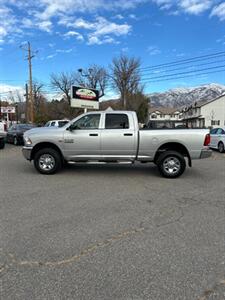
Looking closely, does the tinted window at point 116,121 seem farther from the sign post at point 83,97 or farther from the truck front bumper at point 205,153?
the sign post at point 83,97

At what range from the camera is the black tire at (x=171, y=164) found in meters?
8.53

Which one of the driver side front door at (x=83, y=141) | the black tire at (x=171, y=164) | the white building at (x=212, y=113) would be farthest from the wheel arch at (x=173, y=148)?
the white building at (x=212, y=113)

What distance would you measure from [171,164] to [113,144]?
1.89m

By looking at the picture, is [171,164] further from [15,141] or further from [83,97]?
[83,97]

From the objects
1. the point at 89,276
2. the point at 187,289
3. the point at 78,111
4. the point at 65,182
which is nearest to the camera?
the point at 187,289

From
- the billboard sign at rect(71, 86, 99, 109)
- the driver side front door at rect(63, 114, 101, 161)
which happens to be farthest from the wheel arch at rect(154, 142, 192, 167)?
the billboard sign at rect(71, 86, 99, 109)

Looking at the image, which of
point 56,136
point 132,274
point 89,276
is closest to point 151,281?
Result: point 132,274

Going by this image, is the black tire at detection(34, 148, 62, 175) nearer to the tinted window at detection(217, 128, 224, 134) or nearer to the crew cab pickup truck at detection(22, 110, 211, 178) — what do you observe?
the crew cab pickup truck at detection(22, 110, 211, 178)

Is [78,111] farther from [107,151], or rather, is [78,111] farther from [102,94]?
[107,151]

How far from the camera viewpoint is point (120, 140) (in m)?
8.61

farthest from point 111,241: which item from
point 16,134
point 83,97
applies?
point 83,97

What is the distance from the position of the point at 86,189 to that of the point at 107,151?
1976mm

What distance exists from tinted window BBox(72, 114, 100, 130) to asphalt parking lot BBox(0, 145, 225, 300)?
6.90 ft

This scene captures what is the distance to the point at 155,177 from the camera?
28.6 feet
